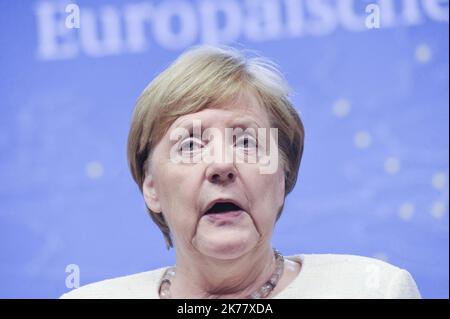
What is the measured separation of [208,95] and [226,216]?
25cm

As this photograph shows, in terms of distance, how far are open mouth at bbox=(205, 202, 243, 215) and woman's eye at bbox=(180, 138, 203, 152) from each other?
124 mm

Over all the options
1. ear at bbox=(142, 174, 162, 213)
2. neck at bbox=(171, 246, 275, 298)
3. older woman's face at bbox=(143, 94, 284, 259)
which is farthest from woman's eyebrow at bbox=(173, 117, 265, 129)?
neck at bbox=(171, 246, 275, 298)

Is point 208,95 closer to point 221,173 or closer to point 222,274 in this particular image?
point 221,173

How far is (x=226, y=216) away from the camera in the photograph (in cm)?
162

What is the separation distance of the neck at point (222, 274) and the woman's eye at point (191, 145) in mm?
210

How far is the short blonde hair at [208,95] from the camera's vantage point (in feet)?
5.51

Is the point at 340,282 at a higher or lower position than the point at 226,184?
lower

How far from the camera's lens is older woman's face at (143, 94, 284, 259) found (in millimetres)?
1623

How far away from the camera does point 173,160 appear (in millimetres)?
1688

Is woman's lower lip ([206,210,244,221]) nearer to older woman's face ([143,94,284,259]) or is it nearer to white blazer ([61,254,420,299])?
older woman's face ([143,94,284,259])

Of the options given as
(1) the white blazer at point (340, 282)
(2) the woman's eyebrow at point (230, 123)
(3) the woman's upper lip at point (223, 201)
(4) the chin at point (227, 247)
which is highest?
(2) the woman's eyebrow at point (230, 123)

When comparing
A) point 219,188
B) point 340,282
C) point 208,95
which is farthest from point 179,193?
point 340,282

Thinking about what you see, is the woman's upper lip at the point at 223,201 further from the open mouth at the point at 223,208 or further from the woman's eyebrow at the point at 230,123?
the woman's eyebrow at the point at 230,123

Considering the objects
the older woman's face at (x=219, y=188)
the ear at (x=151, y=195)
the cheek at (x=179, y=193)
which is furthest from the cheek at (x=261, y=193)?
the ear at (x=151, y=195)
